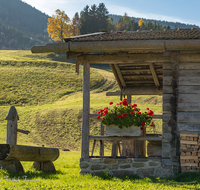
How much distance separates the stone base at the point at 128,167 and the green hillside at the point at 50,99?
11221 mm

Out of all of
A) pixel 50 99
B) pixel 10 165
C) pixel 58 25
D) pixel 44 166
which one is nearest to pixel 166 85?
pixel 44 166

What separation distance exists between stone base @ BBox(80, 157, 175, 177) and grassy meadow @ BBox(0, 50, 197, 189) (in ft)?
1.05

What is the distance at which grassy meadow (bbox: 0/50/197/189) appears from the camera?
6379 mm

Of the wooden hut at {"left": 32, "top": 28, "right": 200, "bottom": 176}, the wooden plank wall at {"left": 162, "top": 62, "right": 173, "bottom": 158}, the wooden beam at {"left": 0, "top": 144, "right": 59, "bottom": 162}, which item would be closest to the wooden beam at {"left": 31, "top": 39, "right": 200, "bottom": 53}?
the wooden hut at {"left": 32, "top": 28, "right": 200, "bottom": 176}

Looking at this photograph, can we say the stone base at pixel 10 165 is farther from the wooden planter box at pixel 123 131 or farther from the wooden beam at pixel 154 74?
the wooden beam at pixel 154 74

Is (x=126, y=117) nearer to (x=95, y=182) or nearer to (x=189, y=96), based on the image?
(x=189, y=96)

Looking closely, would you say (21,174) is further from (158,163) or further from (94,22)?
(94,22)

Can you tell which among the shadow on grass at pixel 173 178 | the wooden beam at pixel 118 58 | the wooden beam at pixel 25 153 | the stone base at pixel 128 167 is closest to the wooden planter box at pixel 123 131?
the stone base at pixel 128 167

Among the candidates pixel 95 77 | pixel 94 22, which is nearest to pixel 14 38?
pixel 94 22

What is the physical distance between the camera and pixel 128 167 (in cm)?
782

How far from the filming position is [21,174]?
→ 6.82m

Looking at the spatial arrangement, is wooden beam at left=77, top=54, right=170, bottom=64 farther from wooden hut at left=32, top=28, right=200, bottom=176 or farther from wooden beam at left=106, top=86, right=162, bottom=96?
wooden beam at left=106, top=86, right=162, bottom=96

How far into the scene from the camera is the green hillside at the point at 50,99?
21.2 m

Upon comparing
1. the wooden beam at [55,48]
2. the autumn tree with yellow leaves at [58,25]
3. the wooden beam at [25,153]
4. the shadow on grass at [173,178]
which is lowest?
the shadow on grass at [173,178]
